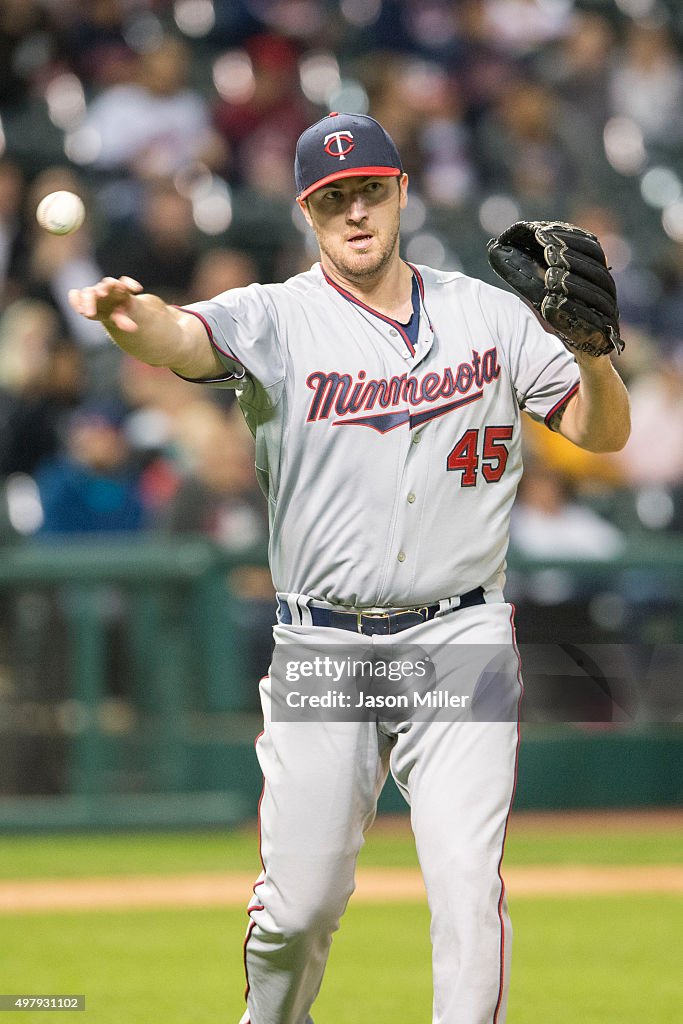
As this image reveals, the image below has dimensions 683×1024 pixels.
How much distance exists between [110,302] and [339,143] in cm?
76

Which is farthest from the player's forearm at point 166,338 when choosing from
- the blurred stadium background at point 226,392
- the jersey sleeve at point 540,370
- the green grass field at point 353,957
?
the blurred stadium background at point 226,392

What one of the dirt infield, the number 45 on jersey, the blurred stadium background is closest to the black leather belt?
the number 45 on jersey

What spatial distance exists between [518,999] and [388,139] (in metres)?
2.72

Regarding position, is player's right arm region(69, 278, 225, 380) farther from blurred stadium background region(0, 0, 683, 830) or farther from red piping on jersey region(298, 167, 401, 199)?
blurred stadium background region(0, 0, 683, 830)

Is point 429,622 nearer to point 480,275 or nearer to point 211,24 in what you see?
point 480,275

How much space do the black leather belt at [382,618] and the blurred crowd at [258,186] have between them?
4.93 meters

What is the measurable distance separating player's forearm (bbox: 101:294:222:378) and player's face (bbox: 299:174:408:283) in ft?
1.42

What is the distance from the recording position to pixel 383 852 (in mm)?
8031

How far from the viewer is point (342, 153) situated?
146 inches

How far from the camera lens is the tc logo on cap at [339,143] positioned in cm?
370

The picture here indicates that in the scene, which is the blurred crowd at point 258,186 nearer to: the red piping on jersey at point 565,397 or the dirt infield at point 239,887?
the dirt infield at point 239,887

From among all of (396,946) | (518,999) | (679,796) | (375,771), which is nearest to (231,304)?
(375,771)

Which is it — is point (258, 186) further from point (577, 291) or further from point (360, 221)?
point (577, 291)

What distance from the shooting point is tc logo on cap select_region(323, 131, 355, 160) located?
3.70 metres
